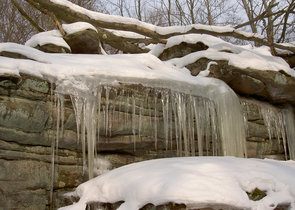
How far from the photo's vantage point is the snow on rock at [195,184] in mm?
2320

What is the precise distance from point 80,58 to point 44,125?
1.36 meters

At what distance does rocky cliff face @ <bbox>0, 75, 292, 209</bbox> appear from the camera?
138 inches

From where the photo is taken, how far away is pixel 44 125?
3.83 metres

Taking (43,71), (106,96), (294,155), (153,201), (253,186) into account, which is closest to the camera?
(153,201)

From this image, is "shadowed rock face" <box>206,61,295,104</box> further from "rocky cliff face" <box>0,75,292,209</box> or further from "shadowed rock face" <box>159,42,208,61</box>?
"rocky cliff face" <box>0,75,292,209</box>

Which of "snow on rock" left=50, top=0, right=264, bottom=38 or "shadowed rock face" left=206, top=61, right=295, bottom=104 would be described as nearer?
"shadowed rock face" left=206, top=61, right=295, bottom=104

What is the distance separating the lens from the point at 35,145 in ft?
12.4

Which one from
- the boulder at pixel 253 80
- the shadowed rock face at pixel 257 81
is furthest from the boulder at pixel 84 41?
the shadowed rock face at pixel 257 81

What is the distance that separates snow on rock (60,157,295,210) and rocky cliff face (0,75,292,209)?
837 mm

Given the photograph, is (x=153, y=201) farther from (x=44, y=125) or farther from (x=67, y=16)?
(x=67, y=16)

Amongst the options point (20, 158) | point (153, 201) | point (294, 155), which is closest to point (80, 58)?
point (20, 158)

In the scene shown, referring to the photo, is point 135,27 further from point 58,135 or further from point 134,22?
point 58,135

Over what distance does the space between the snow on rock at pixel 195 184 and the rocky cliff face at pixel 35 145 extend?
0.84 m

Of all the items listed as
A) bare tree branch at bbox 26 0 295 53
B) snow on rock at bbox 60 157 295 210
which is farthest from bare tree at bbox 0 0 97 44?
snow on rock at bbox 60 157 295 210
